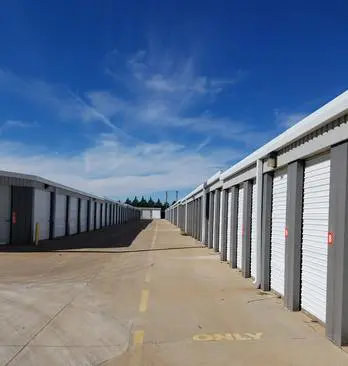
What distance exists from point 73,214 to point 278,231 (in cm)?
2970

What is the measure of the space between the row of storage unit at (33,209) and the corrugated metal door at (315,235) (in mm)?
18604

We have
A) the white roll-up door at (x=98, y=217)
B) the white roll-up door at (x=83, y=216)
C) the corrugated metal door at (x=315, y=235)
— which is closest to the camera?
the corrugated metal door at (x=315, y=235)

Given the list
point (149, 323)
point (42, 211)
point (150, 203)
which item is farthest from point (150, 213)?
point (149, 323)

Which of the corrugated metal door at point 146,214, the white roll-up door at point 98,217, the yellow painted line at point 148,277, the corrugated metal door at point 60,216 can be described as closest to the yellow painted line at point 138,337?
the yellow painted line at point 148,277

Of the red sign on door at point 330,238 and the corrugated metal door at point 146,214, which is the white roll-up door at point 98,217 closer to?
the red sign on door at point 330,238

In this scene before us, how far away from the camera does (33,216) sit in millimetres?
26078

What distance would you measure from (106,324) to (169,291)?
3.57 metres

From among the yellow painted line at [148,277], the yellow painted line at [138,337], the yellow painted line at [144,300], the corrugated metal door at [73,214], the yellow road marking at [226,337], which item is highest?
the corrugated metal door at [73,214]

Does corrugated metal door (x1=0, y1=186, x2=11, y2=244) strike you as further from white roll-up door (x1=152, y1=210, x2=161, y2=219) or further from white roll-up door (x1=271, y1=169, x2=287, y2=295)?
white roll-up door (x1=152, y1=210, x2=161, y2=219)

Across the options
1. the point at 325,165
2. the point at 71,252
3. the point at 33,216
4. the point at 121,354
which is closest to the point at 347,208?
the point at 325,165

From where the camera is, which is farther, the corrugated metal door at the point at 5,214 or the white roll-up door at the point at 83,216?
the white roll-up door at the point at 83,216

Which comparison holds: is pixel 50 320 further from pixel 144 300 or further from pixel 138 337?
pixel 144 300

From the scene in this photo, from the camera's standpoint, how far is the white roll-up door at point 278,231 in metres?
10.8

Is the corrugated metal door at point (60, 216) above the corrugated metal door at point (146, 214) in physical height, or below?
above
